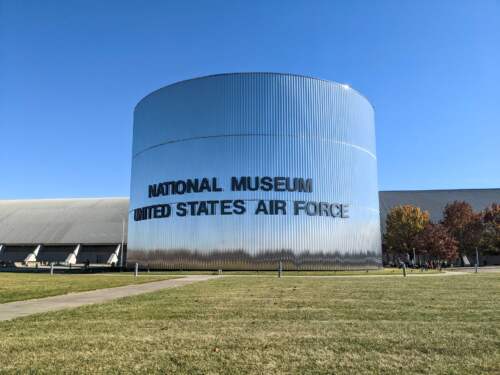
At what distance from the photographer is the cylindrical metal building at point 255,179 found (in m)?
40.7

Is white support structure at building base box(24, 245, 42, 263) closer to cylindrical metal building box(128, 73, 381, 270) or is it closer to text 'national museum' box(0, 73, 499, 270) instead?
text 'national museum' box(0, 73, 499, 270)

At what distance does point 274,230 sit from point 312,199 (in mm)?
4832

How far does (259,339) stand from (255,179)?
112 ft

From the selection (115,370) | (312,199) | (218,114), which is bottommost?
(115,370)

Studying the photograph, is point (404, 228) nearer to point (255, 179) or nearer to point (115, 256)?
point (255, 179)

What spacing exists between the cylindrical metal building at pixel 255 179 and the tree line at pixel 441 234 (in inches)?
817

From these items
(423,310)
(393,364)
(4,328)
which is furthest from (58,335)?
(423,310)

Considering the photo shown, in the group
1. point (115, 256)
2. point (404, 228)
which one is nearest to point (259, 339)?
point (404, 228)

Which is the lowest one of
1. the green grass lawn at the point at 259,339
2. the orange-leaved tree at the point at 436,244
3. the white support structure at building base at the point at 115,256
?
the green grass lawn at the point at 259,339

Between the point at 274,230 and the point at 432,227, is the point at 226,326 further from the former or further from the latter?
the point at 432,227

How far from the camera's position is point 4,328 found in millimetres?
8453

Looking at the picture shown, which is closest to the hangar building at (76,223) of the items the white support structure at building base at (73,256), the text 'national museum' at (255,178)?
the white support structure at building base at (73,256)

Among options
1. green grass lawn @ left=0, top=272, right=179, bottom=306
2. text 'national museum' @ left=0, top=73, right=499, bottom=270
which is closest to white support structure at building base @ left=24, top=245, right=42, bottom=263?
text 'national museum' @ left=0, top=73, right=499, bottom=270

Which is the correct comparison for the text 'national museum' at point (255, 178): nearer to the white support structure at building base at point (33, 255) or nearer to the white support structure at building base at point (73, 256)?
the white support structure at building base at point (73, 256)
